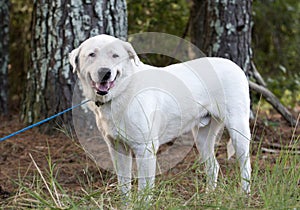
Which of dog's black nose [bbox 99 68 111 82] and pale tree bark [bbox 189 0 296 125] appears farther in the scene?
pale tree bark [bbox 189 0 296 125]

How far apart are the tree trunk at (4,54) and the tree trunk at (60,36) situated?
149cm

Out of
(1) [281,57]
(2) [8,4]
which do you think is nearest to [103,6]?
(2) [8,4]

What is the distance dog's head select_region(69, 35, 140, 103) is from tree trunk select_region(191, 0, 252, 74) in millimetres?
2626

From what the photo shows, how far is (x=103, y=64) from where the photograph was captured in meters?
3.12

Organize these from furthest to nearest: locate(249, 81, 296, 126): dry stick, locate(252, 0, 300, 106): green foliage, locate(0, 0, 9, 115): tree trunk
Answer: locate(252, 0, 300, 106): green foliage, locate(0, 0, 9, 115): tree trunk, locate(249, 81, 296, 126): dry stick

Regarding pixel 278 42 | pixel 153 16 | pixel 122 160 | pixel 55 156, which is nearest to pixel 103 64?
pixel 122 160

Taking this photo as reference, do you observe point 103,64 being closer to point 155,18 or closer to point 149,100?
point 149,100

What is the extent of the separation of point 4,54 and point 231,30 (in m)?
3.14

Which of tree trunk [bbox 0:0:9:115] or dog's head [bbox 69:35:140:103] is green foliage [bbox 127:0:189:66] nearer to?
tree trunk [bbox 0:0:9:115]

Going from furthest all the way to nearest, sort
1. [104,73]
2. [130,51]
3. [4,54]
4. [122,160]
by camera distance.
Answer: [4,54]
[122,160]
[130,51]
[104,73]

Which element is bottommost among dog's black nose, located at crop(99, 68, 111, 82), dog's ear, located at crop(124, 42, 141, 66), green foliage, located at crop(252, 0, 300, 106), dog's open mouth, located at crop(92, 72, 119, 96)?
green foliage, located at crop(252, 0, 300, 106)

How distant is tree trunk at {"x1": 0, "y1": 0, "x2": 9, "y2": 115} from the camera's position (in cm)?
675

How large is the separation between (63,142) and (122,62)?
2116mm

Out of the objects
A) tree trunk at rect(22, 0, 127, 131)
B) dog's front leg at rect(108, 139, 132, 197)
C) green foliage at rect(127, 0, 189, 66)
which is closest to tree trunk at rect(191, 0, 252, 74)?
tree trunk at rect(22, 0, 127, 131)
